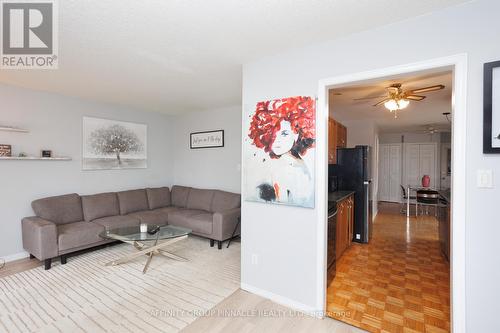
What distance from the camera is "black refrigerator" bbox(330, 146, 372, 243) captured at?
3941mm

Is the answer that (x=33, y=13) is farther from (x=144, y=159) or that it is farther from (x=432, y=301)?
(x=432, y=301)

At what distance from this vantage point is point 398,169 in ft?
26.5

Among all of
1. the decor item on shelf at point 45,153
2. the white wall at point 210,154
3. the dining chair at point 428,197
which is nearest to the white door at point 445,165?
the dining chair at point 428,197

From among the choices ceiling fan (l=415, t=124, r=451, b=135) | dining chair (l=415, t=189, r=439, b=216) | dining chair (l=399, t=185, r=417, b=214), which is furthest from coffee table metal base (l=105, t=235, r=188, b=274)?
ceiling fan (l=415, t=124, r=451, b=135)

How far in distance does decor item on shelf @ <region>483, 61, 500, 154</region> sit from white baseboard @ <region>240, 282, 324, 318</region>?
5.78 ft

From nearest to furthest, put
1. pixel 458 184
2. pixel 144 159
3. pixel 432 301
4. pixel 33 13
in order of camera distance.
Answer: pixel 458 184
pixel 33 13
pixel 432 301
pixel 144 159

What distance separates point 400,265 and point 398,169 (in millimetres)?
5905

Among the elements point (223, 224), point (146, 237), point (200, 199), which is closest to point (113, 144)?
point (200, 199)

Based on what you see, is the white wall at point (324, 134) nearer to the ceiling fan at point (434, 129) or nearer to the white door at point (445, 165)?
the ceiling fan at point (434, 129)

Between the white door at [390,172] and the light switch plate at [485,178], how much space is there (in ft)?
24.4

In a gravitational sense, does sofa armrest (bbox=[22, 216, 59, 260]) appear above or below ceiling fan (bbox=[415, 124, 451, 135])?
below

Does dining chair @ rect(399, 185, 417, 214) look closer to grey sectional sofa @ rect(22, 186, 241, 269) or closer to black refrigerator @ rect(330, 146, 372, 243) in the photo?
black refrigerator @ rect(330, 146, 372, 243)

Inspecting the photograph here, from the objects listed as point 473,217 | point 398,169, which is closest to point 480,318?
point 473,217

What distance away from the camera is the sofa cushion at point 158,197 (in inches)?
186
